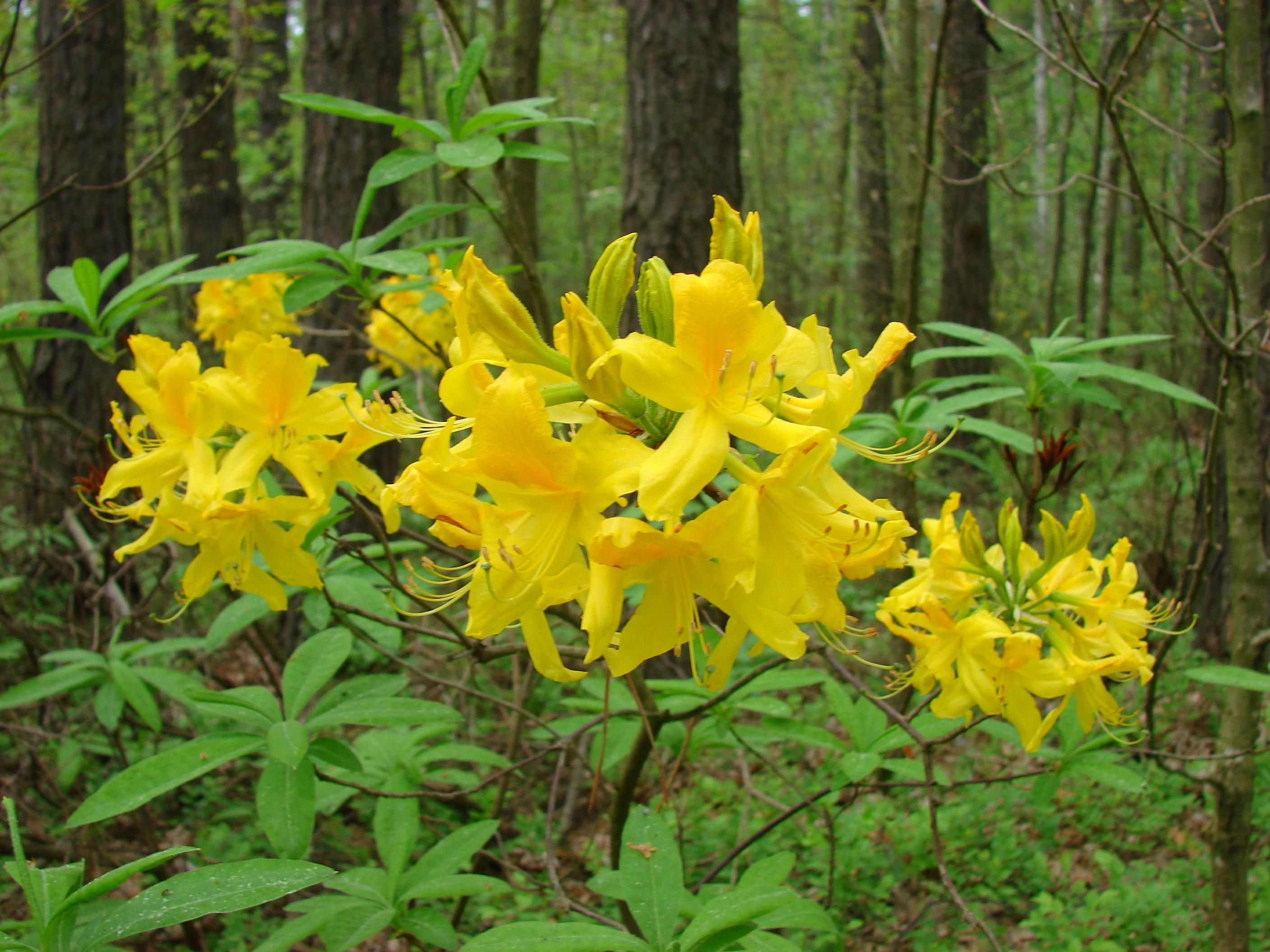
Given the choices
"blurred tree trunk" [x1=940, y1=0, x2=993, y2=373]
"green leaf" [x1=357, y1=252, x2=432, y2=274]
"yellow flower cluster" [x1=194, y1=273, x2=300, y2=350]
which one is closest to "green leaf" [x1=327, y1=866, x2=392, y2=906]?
"green leaf" [x1=357, y1=252, x2=432, y2=274]

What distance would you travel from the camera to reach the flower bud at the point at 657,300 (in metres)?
1.05

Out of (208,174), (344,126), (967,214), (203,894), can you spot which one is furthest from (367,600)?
(208,174)

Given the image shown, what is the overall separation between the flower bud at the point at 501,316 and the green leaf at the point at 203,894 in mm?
665

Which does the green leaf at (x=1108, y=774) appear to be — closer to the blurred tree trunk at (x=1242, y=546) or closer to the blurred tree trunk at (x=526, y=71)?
the blurred tree trunk at (x=1242, y=546)

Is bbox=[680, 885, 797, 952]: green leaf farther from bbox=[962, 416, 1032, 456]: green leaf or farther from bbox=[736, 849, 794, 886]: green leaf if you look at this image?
bbox=[962, 416, 1032, 456]: green leaf

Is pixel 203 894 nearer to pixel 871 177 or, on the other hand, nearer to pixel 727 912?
pixel 727 912

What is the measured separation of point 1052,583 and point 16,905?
297 centimetres

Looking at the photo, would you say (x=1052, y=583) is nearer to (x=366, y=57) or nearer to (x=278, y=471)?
(x=278, y=471)

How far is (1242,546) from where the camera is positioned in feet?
6.70

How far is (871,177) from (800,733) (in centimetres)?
991

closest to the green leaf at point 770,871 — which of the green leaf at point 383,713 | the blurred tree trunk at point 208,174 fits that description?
the green leaf at point 383,713

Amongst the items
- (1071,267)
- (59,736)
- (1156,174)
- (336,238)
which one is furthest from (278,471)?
(1071,267)

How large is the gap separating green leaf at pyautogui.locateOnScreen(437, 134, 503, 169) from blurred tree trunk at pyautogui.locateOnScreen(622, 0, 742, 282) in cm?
149

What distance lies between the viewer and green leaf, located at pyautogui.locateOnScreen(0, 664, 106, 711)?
2.05 metres
